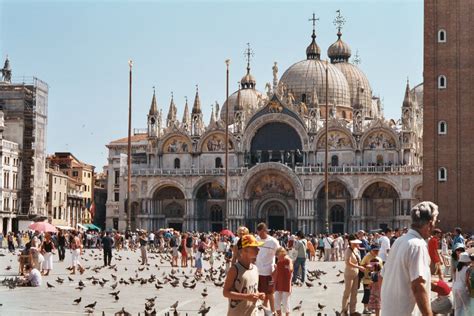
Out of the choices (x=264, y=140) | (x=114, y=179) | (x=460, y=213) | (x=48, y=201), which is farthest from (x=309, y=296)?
(x=114, y=179)

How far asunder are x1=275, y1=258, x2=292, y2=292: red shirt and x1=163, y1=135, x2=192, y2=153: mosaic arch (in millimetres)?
57561

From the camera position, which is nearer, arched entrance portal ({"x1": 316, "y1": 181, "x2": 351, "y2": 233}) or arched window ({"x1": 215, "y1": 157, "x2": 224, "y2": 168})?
arched entrance portal ({"x1": 316, "y1": 181, "x2": 351, "y2": 233})

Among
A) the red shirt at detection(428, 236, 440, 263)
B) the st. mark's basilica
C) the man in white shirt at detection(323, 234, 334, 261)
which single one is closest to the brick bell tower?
the man in white shirt at detection(323, 234, 334, 261)

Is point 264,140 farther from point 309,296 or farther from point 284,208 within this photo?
point 309,296

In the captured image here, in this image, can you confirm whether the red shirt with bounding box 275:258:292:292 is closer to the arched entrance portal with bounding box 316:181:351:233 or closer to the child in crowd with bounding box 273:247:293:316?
the child in crowd with bounding box 273:247:293:316

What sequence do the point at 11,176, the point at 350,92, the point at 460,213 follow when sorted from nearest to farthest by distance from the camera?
the point at 460,213 < the point at 11,176 < the point at 350,92

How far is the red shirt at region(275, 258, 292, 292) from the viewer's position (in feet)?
45.6

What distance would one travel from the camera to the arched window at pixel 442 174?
154ft

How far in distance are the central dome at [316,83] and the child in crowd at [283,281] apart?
60.8m

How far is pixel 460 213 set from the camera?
46.5 metres

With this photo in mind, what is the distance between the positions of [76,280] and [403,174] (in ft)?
142

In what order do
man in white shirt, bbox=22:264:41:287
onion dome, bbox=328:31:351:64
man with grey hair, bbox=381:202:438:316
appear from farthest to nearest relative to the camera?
onion dome, bbox=328:31:351:64, man in white shirt, bbox=22:264:41:287, man with grey hair, bbox=381:202:438:316

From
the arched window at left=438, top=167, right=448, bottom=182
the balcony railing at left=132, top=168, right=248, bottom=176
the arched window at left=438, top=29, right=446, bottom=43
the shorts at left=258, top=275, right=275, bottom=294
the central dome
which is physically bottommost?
the shorts at left=258, top=275, right=275, bottom=294

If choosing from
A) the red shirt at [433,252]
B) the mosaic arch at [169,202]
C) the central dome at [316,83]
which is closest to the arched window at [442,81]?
the central dome at [316,83]
